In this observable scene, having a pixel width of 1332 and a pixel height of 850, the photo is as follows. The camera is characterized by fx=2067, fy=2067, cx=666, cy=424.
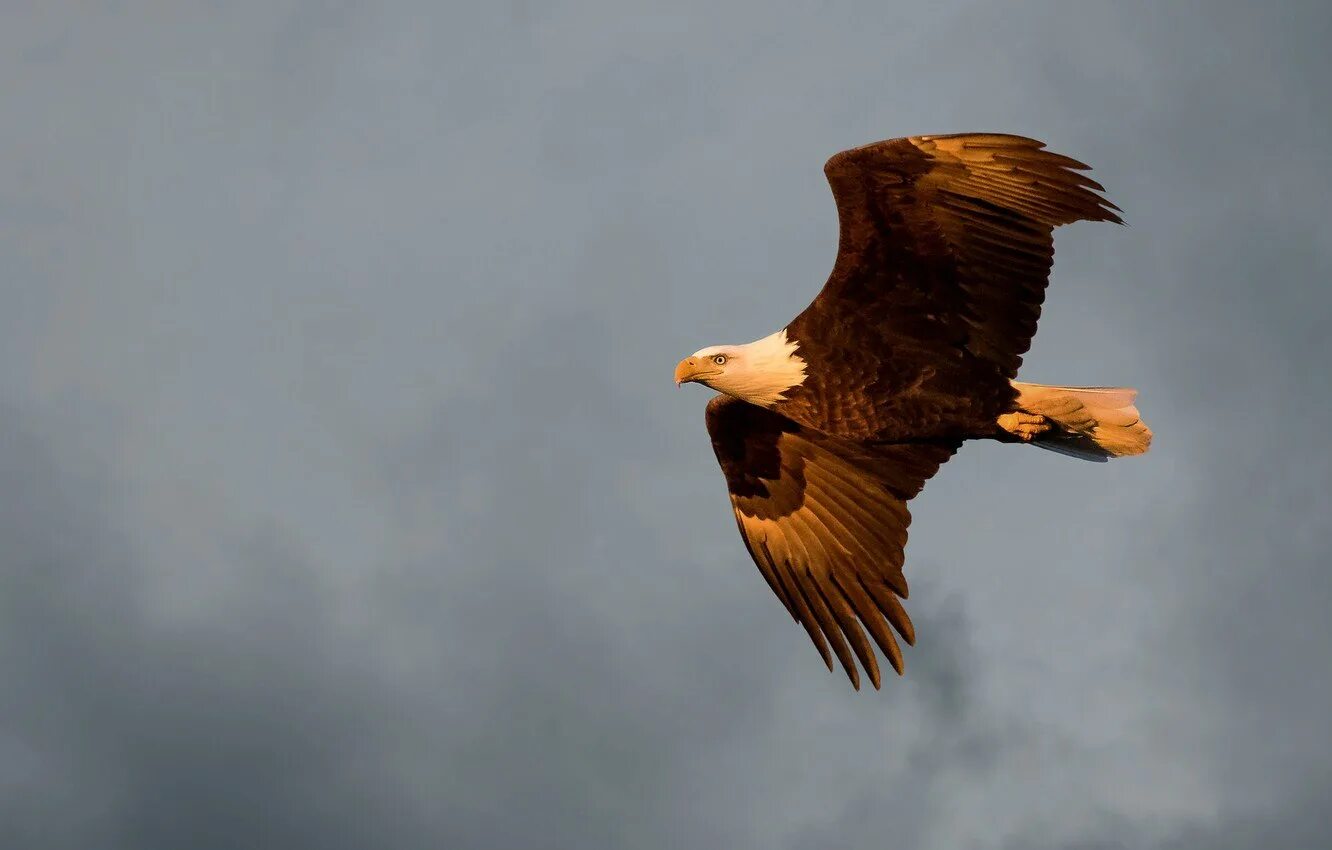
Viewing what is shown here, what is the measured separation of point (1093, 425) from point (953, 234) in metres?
2.16

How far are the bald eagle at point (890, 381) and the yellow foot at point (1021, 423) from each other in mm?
11

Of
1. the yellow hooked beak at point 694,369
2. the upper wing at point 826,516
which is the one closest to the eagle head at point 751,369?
the yellow hooked beak at point 694,369

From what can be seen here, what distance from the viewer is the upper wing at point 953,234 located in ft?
47.1

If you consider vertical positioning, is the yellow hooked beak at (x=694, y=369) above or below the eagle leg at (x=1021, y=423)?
above

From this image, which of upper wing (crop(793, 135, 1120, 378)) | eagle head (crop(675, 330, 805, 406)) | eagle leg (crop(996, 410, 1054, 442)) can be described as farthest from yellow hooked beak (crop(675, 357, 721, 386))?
eagle leg (crop(996, 410, 1054, 442))

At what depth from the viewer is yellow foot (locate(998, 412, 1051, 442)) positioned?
15570 mm

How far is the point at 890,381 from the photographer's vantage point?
1544cm

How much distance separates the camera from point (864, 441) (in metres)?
16.0

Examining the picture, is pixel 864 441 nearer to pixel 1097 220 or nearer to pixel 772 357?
pixel 772 357

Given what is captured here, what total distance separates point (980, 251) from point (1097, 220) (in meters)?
0.92

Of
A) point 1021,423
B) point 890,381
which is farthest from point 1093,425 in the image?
point 890,381

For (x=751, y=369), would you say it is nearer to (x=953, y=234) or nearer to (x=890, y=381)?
(x=890, y=381)

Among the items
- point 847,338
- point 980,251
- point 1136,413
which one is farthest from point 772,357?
point 1136,413

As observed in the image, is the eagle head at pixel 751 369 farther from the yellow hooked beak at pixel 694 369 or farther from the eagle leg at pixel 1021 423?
the eagle leg at pixel 1021 423
